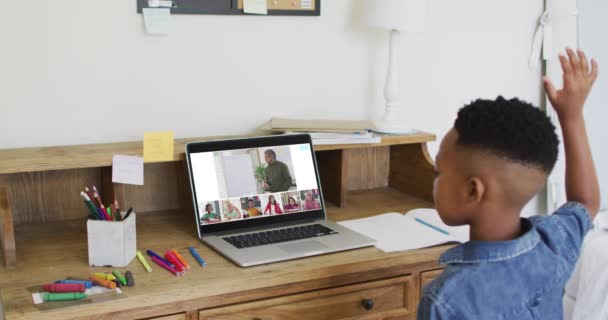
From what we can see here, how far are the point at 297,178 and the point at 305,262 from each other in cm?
35

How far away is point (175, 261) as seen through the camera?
1583 mm

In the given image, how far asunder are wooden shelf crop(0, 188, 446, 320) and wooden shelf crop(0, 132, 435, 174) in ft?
0.65

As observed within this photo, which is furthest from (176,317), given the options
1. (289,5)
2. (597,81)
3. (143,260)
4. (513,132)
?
(597,81)

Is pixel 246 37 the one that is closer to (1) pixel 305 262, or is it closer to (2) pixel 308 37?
(2) pixel 308 37

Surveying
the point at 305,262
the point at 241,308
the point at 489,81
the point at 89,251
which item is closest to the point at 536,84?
the point at 489,81

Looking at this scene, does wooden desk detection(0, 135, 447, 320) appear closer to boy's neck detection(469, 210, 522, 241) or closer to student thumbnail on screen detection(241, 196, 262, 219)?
student thumbnail on screen detection(241, 196, 262, 219)

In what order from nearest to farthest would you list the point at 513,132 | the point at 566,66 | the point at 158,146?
the point at 513,132 → the point at 566,66 → the point at 158,146

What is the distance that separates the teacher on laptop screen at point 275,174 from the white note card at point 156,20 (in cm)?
45

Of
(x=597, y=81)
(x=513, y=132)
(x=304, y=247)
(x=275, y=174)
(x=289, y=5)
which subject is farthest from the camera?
(x=597, y=81)

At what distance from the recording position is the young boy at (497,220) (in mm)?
1188

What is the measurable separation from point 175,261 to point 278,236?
0.28 m

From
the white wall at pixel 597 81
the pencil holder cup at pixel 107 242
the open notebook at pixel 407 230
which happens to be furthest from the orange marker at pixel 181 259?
the white wall at pixel 597 81

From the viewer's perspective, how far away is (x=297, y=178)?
192cm

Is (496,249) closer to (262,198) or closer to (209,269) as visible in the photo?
(209,269)
